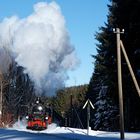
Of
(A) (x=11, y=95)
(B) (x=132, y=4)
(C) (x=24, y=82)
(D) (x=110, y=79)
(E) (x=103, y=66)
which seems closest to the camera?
(B) (x=132, y=4)

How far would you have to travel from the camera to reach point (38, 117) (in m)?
42.4

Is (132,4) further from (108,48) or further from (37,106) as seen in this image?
(37,106)

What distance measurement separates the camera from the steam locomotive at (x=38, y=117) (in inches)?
1645

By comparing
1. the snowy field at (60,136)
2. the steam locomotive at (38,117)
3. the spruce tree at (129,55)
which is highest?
the spruce tree at (129,55)

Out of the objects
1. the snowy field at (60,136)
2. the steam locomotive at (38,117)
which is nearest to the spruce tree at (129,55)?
the steam locomotive at (38,117)

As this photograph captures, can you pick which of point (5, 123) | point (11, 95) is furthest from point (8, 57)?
point (5, 123)

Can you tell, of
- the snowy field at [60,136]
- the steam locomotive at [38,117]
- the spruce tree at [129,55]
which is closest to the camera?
the snowy field at [60,136]

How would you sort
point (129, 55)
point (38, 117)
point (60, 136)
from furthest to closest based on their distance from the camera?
point (38, 117)
point (129, 55)
point (60, 136)

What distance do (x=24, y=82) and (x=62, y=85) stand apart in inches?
405

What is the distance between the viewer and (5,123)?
186 feet

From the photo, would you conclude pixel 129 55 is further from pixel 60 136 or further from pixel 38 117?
pixel 60 136

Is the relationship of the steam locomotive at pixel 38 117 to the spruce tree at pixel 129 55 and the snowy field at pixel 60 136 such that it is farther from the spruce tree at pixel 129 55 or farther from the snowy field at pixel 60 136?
the snowy field at pixel 60 136

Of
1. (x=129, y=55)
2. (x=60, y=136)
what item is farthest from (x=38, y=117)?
(x=60, y=136)

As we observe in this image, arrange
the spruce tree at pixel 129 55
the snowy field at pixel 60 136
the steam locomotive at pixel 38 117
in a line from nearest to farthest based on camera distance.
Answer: the snowy field at pixel 60 136 → the spruce tree at pixel 129 55 → the steam locomotive at pixel 38 117
